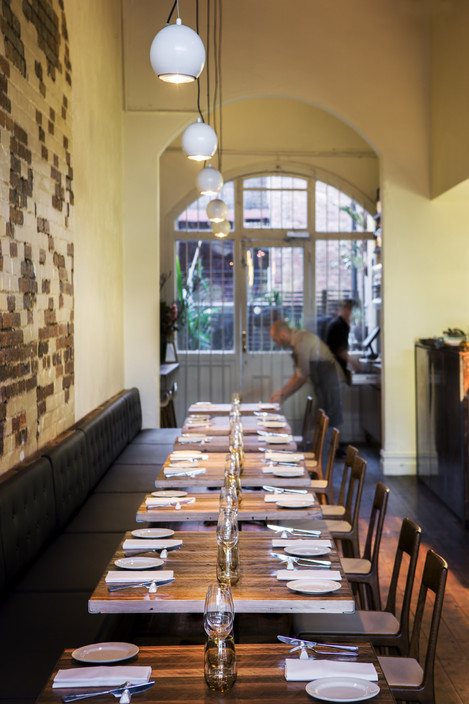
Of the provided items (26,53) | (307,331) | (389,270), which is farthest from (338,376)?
(26,53)

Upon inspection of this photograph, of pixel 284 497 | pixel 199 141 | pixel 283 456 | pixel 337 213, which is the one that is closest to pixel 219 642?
pixel 284 497

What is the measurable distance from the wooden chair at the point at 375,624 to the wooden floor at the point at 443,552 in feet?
1.91

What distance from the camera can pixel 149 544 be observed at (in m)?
2.94

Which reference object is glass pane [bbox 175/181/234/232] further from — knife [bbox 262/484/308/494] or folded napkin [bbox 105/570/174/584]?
folded napkin [bbox 105/570/174/584]

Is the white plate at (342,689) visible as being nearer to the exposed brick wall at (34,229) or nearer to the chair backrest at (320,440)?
the exposed brick wall at (34,229)

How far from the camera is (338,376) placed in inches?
381

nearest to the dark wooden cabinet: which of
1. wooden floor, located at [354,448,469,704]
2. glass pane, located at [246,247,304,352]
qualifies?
wooden floor, located at [354,448,469,704]

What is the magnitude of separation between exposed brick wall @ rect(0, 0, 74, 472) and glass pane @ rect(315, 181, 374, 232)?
17.7ft

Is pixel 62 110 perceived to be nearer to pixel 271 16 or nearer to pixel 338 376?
pixel 271 16

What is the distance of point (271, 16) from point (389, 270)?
285cm

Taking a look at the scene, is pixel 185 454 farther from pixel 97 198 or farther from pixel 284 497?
pixel 97 198

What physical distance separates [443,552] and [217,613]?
379 cm

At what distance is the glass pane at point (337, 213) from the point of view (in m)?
10.2

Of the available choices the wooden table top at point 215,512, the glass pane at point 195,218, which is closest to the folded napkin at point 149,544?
the wooden table top at point 215,512
